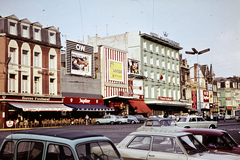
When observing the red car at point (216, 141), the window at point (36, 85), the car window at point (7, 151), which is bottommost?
the red car at point (216, 141)

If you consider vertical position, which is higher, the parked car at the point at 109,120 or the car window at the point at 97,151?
the car window at the point at 97,151

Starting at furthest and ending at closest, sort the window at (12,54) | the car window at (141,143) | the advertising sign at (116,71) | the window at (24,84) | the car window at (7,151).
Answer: the advertising sign at (116,71) < the window at (24,84) < the window at (12,54) < the car window at (141,143) < the car window at (7,151)

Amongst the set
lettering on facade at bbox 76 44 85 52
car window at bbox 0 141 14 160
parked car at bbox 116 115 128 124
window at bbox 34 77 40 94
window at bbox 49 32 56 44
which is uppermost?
window at bbox 49 32 56 44

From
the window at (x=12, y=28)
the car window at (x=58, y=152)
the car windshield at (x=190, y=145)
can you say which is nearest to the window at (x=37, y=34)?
the window at (x=12, y=28)

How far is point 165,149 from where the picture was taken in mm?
7793

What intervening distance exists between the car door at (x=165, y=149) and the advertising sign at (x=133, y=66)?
1894 inches

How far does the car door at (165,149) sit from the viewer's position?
7.56 meters

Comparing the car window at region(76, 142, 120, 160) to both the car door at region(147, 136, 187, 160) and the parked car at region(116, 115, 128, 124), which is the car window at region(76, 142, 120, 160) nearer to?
the car door at region(147, 136, 187, 160)

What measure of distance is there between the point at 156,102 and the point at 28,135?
54.3 meters

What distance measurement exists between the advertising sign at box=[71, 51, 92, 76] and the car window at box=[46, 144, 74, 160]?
3912cm

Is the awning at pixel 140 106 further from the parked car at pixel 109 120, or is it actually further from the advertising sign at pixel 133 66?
the parked car at pixel 109 120

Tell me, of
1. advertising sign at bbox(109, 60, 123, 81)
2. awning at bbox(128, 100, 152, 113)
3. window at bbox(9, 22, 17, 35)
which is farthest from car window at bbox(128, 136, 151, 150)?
awning at bbox(128, 100, 152, 113)

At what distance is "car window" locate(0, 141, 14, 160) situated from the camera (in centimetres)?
575

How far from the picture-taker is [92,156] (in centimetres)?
546
